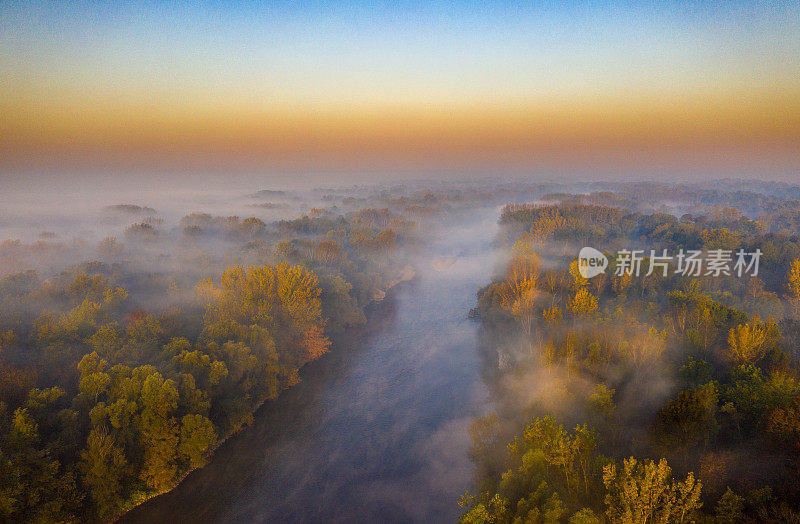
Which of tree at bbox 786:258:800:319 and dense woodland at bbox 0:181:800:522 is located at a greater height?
tree at bbox 786:258:800:319

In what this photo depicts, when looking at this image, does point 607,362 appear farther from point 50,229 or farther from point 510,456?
point 50,229

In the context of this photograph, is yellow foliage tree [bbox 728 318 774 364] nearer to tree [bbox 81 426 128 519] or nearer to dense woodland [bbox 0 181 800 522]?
dense woodland [bbox 0 181 800 522]

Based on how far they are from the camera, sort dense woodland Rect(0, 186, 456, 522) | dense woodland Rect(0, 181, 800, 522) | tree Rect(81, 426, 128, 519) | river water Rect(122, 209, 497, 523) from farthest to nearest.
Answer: river water Rect(122, 209, 497, 523), tree Rect(81, 426, 128, 519), dense woodland Rect(0, 186, 456, 522), dense woodland Rect(0, 181, 800, 522)

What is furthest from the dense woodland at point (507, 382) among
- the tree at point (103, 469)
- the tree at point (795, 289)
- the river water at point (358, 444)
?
the river water at point (358, 444)

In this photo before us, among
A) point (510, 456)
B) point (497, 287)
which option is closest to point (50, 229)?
point (497, 287)

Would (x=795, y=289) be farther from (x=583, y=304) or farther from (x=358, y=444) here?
(x=358, y=444)

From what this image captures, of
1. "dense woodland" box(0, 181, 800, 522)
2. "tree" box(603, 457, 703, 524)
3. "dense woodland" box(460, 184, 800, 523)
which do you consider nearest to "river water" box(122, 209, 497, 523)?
"dense woodland" box(0, 181, 800, 522)
